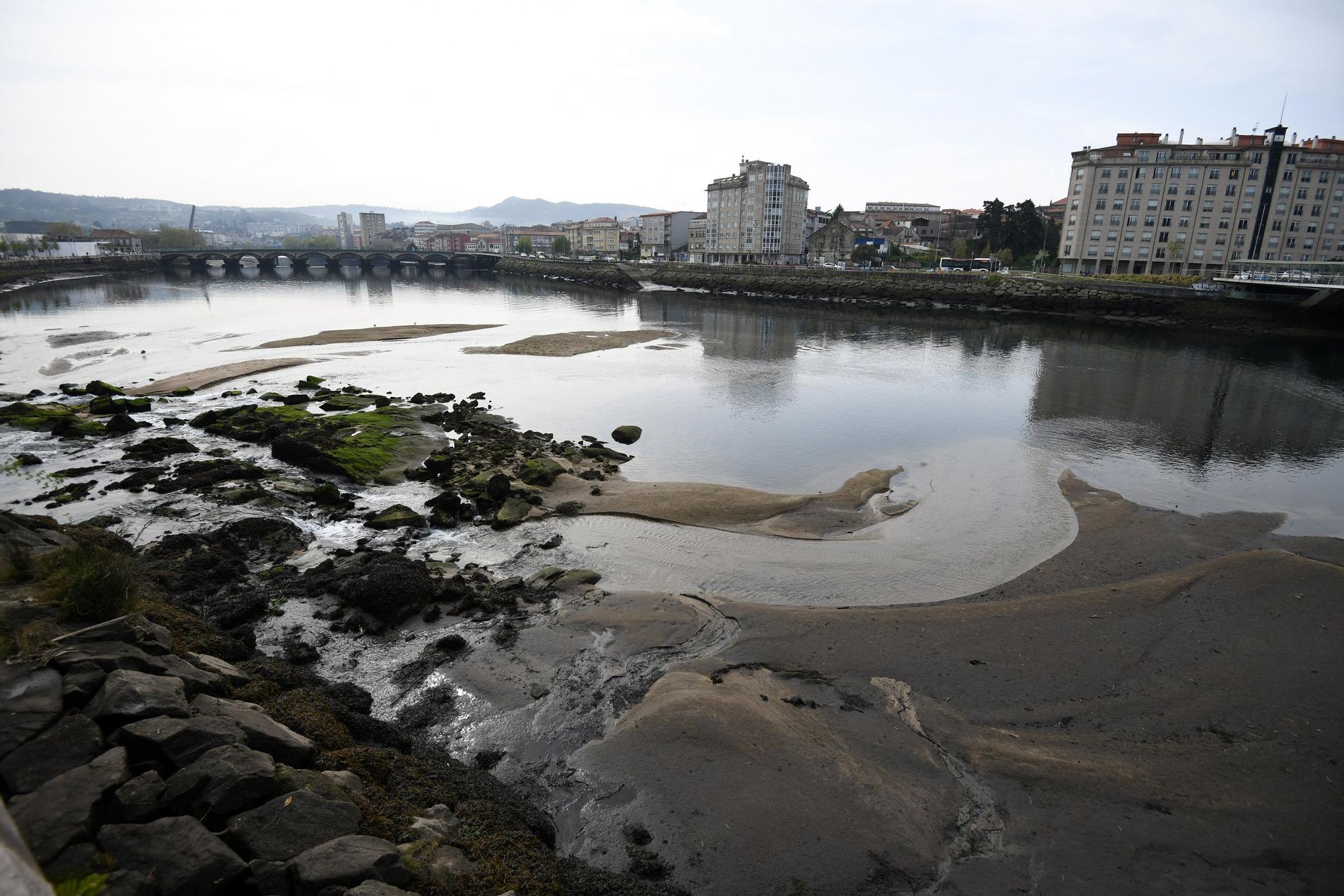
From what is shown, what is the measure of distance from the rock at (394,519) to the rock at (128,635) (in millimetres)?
7804

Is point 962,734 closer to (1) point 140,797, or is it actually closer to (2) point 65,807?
(1) point 140,797

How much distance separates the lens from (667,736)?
8992 millimetres

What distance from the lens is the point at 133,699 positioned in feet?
21.8

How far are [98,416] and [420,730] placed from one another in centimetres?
2361

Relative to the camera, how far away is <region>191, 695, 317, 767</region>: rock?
6.83 m

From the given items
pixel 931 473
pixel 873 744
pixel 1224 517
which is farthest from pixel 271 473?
pixel 1224 517

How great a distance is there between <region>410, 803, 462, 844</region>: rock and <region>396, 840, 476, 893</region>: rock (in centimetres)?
10

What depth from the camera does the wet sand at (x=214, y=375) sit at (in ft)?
100

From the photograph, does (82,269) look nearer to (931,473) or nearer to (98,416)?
(98,416)

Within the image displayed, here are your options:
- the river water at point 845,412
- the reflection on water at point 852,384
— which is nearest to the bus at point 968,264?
the reflection on water at point 852,384

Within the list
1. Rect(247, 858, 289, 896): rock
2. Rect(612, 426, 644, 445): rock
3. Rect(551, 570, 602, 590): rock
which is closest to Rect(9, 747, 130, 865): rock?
Rect(247, 858, 289, 896): rock

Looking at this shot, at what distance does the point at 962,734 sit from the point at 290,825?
7.90 m

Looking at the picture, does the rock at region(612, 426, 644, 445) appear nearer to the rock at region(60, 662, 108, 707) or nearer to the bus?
the rock at region(60, 662, 108, 707)

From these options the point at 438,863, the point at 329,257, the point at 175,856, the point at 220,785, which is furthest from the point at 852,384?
the point at 329,257
